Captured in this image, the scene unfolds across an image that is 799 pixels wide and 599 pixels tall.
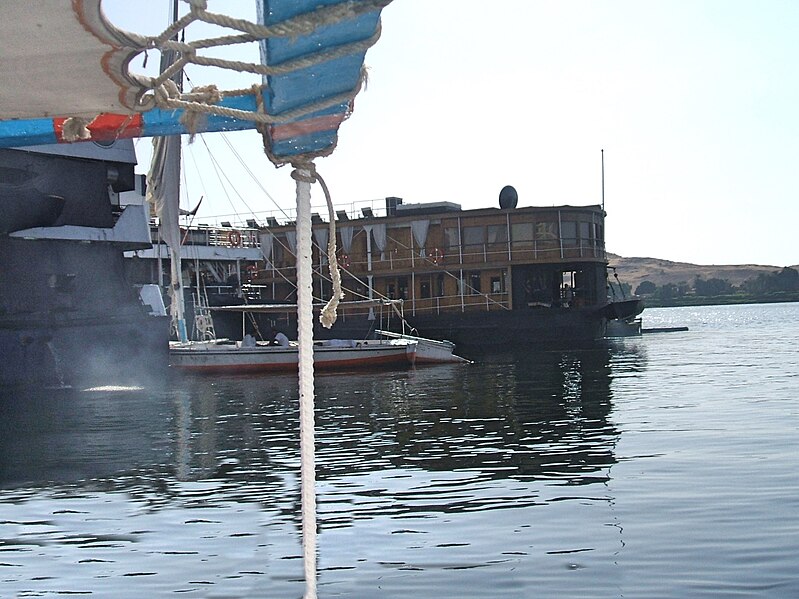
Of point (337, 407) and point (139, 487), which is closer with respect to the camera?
point (139, 487)

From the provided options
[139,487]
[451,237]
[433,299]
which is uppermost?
[451,237]

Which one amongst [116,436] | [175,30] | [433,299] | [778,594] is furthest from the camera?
[433,299]

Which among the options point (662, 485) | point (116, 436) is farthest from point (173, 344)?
point (662, 485)

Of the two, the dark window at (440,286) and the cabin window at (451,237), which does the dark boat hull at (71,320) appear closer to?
the dark window at (440,286)

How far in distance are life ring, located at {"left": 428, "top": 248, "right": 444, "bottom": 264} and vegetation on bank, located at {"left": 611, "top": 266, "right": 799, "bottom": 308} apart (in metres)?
112

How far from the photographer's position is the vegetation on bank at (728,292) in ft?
538

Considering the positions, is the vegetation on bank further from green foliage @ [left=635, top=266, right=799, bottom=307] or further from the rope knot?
the rope knot

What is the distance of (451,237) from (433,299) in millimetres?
3349

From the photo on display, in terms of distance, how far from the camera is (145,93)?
3180 millimetres

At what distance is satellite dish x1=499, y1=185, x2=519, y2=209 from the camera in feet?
159

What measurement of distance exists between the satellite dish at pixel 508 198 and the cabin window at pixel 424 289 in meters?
6.60

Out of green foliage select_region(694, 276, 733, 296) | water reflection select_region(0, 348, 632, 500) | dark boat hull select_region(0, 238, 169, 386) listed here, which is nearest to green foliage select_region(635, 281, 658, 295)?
green foliage select_region(694, 276, 733, 296)

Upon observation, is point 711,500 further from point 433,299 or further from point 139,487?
point 433,299

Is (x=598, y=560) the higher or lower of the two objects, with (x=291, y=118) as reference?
lower
